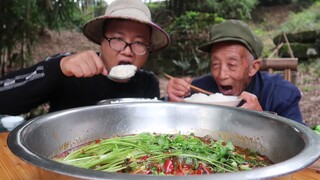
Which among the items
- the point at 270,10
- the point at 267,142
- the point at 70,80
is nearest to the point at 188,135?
the point at 267,142

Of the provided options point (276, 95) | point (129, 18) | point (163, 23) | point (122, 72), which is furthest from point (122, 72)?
point (163, 23)

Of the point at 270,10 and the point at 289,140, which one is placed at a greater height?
the point at 270,10

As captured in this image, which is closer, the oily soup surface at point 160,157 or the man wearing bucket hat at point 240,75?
the oily soup surface at point 160,157

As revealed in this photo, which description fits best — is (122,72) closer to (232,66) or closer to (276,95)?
(232,66)

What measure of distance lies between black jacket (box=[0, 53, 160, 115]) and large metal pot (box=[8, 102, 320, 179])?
0.80m

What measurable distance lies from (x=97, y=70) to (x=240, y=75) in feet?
3.41

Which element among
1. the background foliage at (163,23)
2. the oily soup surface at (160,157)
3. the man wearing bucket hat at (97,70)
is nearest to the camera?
the oily soup surface at (160,157)

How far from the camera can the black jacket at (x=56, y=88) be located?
2.21m

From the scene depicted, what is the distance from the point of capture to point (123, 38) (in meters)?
2.47

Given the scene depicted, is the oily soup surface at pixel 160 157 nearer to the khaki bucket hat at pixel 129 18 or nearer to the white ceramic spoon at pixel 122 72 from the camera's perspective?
the white ceramic spoon at pixel 122 72

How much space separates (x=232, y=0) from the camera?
13242 millimetres

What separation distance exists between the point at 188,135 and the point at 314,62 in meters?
10.2

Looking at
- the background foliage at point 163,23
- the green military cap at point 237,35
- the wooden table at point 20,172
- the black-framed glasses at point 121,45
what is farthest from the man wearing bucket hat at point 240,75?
the background foliage at point 163,23

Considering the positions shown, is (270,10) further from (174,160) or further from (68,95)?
(174,160)
